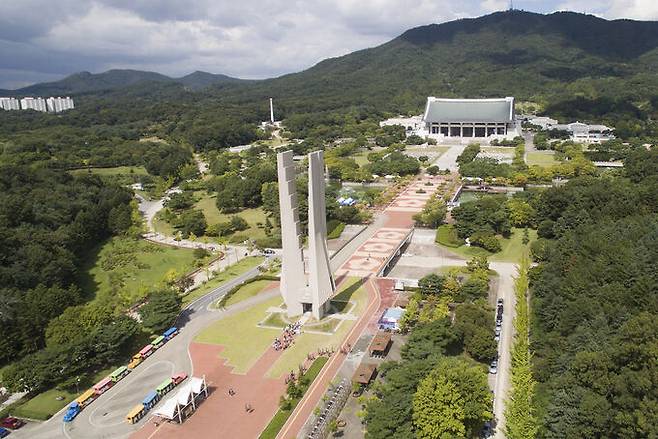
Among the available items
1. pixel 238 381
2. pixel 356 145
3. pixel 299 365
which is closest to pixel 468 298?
pixel 299 365

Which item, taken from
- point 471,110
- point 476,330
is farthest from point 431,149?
point 476,330

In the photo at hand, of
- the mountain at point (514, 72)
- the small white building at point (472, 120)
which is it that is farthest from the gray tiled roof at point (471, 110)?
the mountain at point (514, 72)

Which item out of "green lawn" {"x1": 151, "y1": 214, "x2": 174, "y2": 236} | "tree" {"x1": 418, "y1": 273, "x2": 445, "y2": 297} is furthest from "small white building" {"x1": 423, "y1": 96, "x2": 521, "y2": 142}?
"tree" {"x1": 418, "y1": 273, "x2": 445, "y2": 297}

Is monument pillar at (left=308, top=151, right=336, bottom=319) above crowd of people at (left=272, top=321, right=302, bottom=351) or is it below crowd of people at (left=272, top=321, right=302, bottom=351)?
above

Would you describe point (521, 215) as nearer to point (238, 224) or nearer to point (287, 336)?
point (238, 224)

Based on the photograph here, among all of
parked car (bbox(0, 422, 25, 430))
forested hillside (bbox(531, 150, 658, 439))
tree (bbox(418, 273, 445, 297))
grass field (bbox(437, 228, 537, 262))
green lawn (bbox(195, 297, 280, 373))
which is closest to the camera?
forested hillside (bbox(531, 150, 658, 439))

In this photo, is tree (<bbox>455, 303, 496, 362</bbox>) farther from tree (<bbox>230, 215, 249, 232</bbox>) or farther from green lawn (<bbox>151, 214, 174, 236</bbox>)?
green lawn (<bbox>151, 214, 174, 236</bbox>)

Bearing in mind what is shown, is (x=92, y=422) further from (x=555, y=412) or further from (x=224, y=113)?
(x=224, y=113)

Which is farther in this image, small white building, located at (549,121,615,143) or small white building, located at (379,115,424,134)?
small white building, located at (379,115,424,134)
